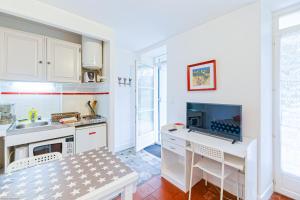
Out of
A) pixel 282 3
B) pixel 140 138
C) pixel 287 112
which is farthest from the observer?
pixel 140 138

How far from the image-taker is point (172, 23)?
220 cm

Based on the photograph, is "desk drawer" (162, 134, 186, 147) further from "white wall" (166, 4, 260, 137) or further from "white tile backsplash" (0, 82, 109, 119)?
"white tile backsplash" (0, 82, 109, 119)

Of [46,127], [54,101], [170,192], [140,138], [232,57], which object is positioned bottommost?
[170,192]

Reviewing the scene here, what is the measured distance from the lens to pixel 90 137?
87.4 inches

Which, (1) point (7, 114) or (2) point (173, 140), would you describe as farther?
(2) point (173, 140)

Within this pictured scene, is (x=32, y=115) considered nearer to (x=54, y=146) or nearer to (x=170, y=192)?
(x=54, y=146)

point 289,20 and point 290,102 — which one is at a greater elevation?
point 289,20

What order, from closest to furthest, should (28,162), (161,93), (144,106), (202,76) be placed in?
1. (28,162)
2. (202,76)
3. (144,106)
4. (161,93)

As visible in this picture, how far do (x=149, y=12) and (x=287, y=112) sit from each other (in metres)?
2.24

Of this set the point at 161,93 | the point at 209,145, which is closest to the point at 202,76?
the point at 209,145

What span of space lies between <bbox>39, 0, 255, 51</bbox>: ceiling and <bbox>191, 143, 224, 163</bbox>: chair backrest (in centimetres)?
173

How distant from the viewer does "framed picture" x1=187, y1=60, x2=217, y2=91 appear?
6.73 ft

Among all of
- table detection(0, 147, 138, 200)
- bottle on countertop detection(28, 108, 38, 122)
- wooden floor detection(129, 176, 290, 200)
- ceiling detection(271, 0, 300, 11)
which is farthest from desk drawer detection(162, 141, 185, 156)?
ceiling detection(271, 0, 300, 11)

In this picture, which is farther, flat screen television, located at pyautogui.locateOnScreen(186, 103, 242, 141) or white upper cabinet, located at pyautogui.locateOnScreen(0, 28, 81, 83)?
white upper cabinet, located at pyautogui.locateOnScreen(0, 28, 81, 83)
